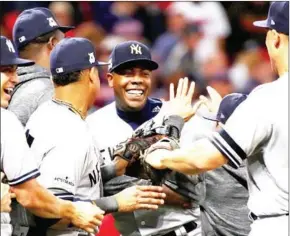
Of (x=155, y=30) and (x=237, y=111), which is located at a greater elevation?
(x=237, y=111)

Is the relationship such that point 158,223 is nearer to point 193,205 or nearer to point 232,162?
point 193,205

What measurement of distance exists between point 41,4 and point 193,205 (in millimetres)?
5304

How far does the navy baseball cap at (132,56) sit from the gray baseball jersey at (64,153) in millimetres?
755

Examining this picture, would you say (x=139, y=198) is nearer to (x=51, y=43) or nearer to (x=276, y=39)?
(x=276, y=39)

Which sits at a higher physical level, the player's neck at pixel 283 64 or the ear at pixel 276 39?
the ear at pixel 276 39

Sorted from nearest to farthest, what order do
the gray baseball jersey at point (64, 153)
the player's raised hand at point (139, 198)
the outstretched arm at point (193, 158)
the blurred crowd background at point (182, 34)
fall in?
the outstretched arm at point (193, 158) → the gray baseball jersey at point (64, 153) → the player's raised hand at point (139, 198) → the blurred crowd background at point (182, 34)

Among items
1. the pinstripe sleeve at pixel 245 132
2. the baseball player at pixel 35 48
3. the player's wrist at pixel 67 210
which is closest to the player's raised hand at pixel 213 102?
the baseball player at pixel 35 48

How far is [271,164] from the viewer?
5.50 metres

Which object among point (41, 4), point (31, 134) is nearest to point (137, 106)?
point (31, 134)

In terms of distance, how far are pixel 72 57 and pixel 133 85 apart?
0.71m

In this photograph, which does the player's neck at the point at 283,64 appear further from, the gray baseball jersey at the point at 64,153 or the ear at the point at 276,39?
the gray baseball jersey at the point at 64,153

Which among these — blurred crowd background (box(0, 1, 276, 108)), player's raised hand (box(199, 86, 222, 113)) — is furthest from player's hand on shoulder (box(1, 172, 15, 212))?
blurred crowd background (box(0, 1, 276, 108))

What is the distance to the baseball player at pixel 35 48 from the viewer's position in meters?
6.54

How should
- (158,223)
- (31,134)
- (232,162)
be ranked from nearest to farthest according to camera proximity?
(232,162) < (31,134) < (158,223)
